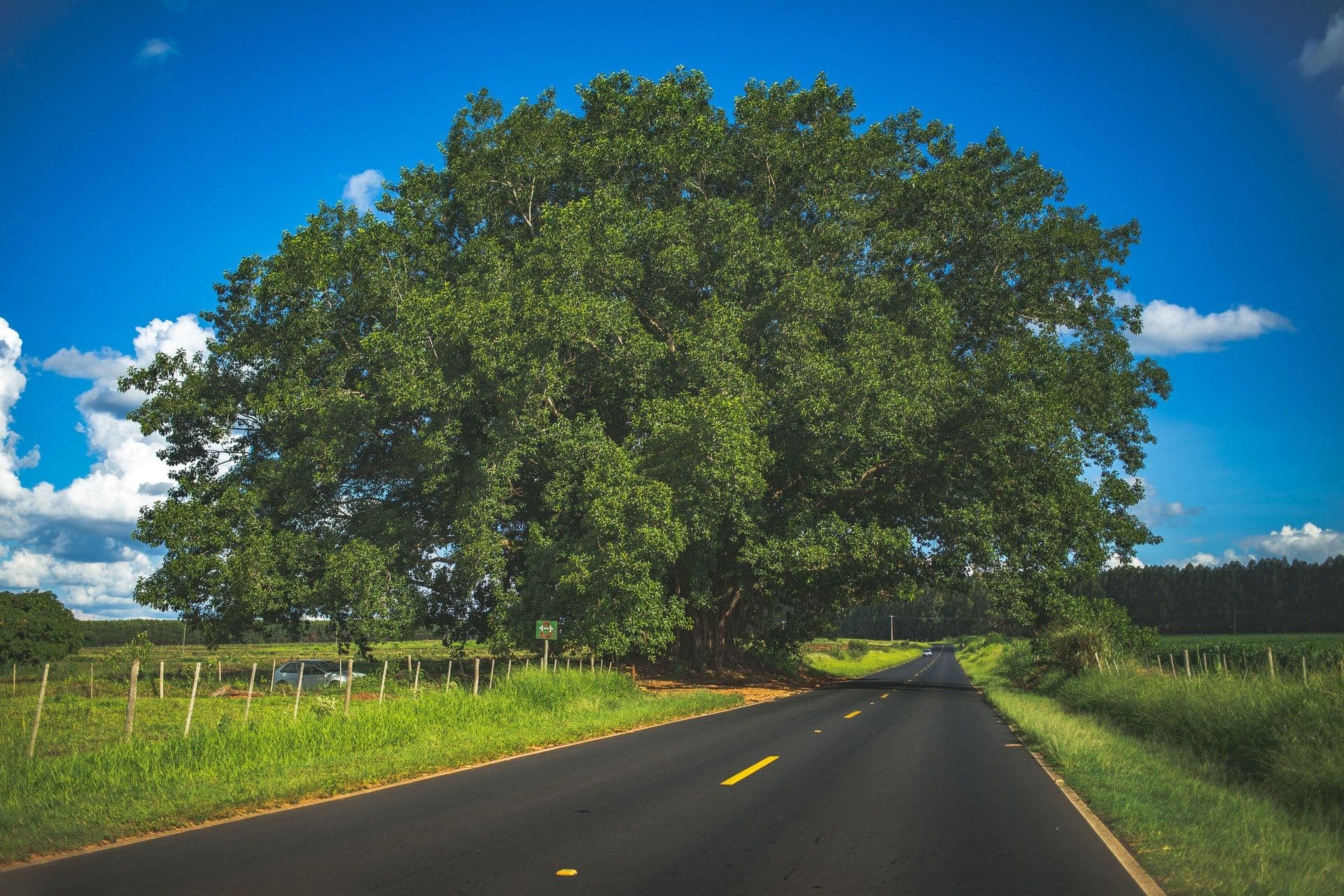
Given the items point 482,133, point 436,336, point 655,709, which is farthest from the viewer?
point 482,133

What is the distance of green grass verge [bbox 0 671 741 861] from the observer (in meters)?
8.49

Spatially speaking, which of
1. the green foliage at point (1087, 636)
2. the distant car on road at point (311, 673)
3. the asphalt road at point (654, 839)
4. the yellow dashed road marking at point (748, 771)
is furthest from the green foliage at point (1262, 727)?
the distant car on road at point (311, 673)

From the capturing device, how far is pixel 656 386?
3111cm

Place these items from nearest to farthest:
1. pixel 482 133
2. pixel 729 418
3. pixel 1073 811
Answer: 1. pixel 1073 811
2. pixel 729 418
3. pixel 482 133

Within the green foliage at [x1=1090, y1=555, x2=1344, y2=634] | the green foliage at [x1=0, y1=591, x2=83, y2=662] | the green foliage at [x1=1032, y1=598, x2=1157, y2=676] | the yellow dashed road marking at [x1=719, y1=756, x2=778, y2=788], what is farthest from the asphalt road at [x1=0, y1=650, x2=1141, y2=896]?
the green foliage at [x1=1090, y1=555, x2=1344, y2=634]

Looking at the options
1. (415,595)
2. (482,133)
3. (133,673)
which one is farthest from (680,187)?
(133,673)

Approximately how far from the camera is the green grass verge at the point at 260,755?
8.49 m

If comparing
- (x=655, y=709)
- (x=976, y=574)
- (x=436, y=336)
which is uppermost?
(x=436, y=336)

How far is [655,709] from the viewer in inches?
793

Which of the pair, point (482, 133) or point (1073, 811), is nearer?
point (1073, 811)

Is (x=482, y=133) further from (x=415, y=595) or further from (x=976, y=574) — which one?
(x=976, y=574)

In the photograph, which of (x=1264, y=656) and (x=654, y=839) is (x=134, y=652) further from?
(x=1264, y=656)

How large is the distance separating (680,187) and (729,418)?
1347cm

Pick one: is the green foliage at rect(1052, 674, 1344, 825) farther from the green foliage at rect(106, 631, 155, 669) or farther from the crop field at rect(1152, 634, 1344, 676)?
the green foliage at rect(106, 631, 155, 669)
